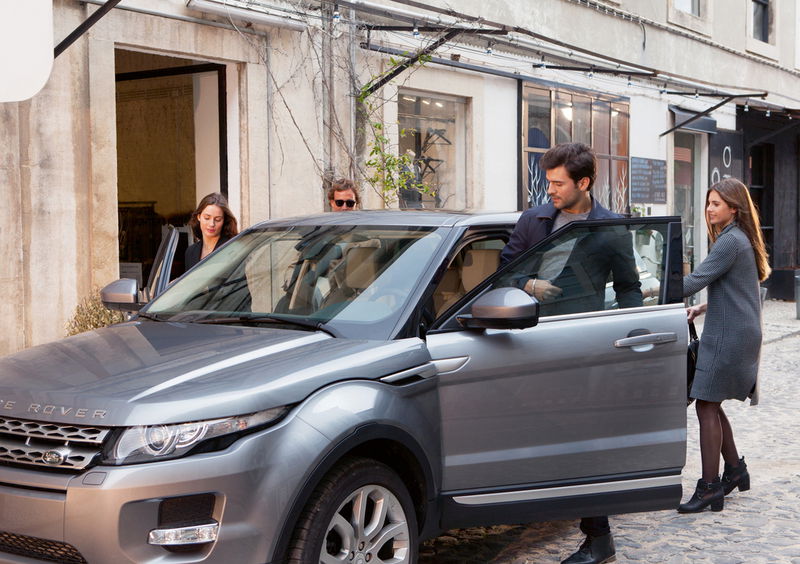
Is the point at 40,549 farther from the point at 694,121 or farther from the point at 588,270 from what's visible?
the point at 694,121

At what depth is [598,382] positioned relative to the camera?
4840mm

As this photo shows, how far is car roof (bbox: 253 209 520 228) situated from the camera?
5.07m

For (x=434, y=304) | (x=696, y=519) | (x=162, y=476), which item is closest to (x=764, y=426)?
(x=696, y=519)

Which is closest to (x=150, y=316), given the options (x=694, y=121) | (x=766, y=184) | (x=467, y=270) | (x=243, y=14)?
(x=467, y=270)

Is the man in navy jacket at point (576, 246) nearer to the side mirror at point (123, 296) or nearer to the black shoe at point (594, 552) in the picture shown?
the black shoe at point (594, 552)

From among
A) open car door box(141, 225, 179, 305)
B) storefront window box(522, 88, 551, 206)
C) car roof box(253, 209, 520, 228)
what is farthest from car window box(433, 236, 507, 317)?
storefront window box(522, 88, 551, 206)

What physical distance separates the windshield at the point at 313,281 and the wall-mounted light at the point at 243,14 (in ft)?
18.3

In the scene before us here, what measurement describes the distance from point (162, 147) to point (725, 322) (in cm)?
772

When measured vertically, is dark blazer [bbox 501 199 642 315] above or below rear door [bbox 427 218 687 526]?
above

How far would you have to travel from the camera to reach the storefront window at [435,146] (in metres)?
13.7

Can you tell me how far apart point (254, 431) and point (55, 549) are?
2.38 feet

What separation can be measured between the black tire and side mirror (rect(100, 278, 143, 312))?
1893 millimetres

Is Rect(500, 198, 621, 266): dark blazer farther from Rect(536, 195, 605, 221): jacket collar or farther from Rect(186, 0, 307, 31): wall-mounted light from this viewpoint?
Rect(186, 0, 307, 31): wall-mounted light

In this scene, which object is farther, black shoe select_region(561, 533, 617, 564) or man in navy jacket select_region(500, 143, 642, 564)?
black shoe select_region(561, 533, 617, 564)
